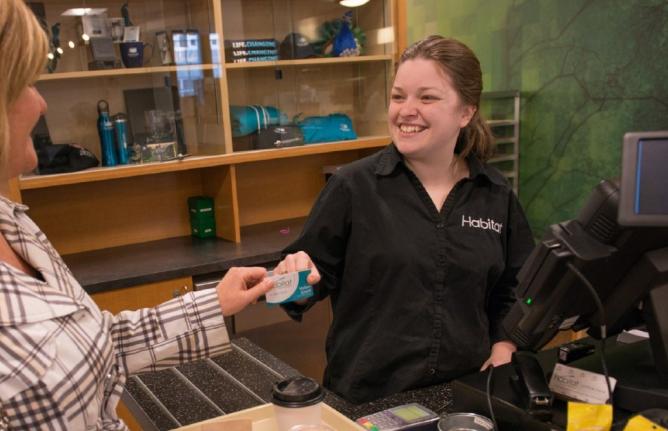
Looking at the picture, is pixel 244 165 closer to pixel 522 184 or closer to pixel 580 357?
pixel 522 184

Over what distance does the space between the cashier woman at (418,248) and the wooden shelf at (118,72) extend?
163 cm

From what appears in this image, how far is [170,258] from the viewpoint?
9.55ft

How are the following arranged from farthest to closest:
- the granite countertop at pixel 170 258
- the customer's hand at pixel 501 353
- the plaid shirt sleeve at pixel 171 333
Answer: the granite countertop at pixel 170 258, the customer's hand at pixel 501 353, the plaid shirt sleeve at pixel 171 333

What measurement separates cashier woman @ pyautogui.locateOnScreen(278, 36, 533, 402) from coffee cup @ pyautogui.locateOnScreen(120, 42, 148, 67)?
5.51 feet

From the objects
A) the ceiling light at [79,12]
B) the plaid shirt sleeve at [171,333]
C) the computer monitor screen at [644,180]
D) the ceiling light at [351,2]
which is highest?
the ceiling light at [351,2]

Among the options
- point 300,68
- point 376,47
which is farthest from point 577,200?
point 300,68

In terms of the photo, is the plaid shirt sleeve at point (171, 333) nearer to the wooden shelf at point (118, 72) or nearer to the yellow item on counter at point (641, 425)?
the yellow item on counter at point (641, 425)

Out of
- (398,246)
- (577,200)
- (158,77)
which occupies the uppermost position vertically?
(158,77)

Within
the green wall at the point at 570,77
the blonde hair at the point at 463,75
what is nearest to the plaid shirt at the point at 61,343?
the blonde hair at the point at 463,75

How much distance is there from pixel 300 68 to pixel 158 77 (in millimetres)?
776

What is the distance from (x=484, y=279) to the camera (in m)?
1.69

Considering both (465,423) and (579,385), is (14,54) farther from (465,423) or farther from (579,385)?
(579,385)

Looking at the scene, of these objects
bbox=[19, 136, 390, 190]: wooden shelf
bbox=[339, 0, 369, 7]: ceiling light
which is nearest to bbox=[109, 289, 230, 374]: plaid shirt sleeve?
bbox=[19, 136, 390, 190]: wooden shelf

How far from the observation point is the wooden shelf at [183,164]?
2.76m
